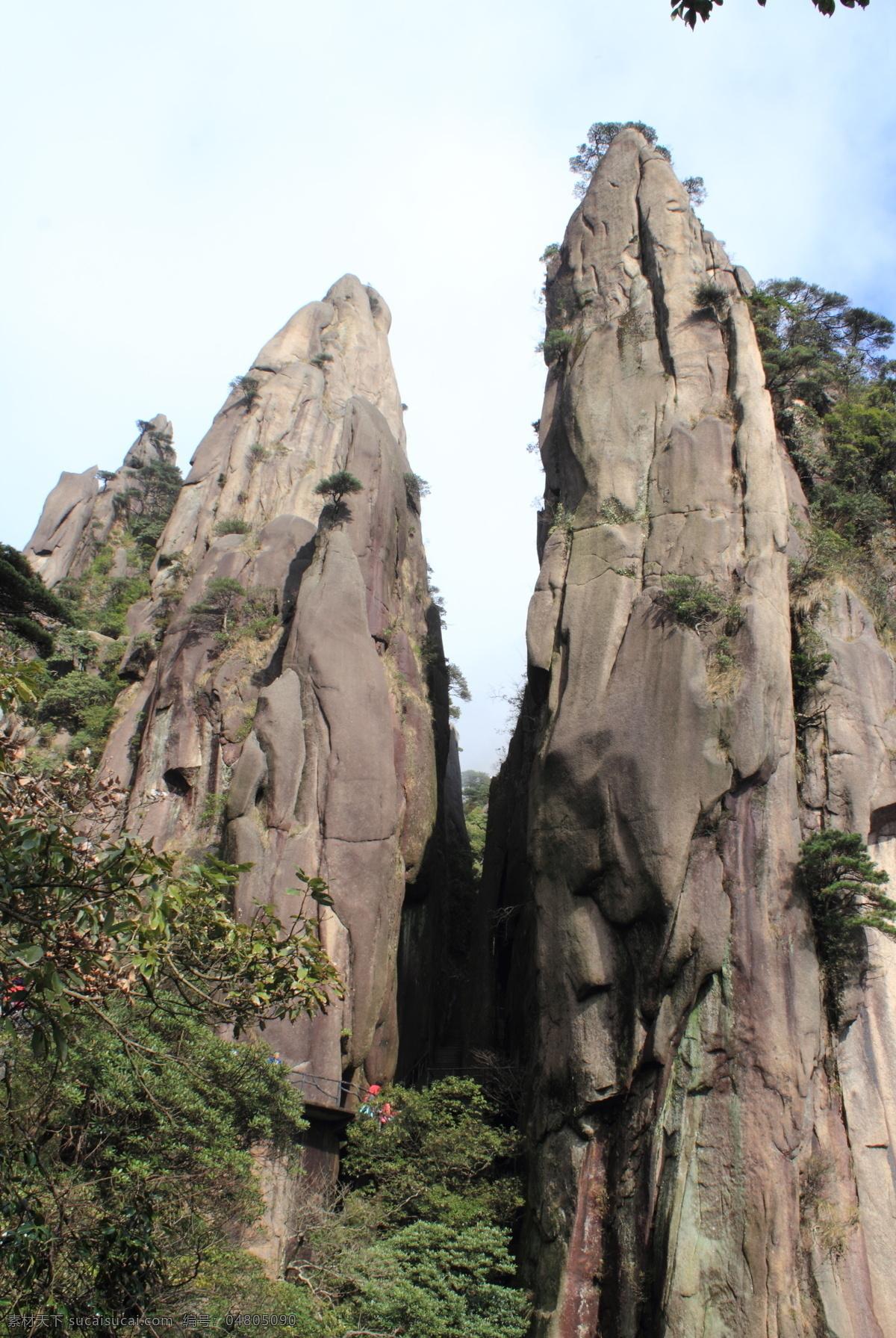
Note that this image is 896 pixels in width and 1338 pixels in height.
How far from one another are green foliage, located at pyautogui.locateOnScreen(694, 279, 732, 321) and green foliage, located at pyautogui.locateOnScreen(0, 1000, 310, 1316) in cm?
1893

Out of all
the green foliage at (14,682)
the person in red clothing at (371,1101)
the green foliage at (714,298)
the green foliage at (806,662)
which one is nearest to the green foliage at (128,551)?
the person in red clothing at (371,1101)

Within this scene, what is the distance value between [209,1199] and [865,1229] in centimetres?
908

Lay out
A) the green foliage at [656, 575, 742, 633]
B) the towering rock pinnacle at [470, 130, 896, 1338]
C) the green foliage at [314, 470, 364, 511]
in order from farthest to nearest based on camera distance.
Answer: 1. the green foliage at [314, 470, 364, 511]
2. the green foliage at [656, 575, 742, 633]
3. the towering rock pinnacle at [470, 130, 896, 1338]

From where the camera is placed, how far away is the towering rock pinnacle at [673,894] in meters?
12.8

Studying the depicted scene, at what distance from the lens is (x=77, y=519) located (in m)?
48.0

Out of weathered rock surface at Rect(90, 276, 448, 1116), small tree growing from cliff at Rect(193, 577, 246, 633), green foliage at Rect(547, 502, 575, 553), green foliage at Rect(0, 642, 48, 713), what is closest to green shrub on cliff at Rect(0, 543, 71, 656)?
weathered rock surface at Rect(90, 276, 448, 1116)

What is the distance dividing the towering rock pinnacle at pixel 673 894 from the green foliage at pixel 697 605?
0.05m

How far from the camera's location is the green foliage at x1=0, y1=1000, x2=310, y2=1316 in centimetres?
798

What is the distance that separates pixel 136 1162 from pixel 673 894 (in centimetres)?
856

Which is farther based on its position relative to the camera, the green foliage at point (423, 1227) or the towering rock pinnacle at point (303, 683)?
the towering rock pinnacle at point (303, 683)

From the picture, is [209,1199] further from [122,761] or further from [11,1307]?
[122,761]

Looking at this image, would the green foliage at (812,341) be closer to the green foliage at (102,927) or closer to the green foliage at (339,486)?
the green foliage at (339,486)

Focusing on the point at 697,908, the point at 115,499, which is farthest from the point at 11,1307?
the point at 115,499

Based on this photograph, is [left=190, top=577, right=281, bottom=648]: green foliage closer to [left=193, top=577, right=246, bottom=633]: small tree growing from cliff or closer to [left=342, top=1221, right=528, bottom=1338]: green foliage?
[left=193, top=577, right=246, bottom=633]: small tree growing from cliff
